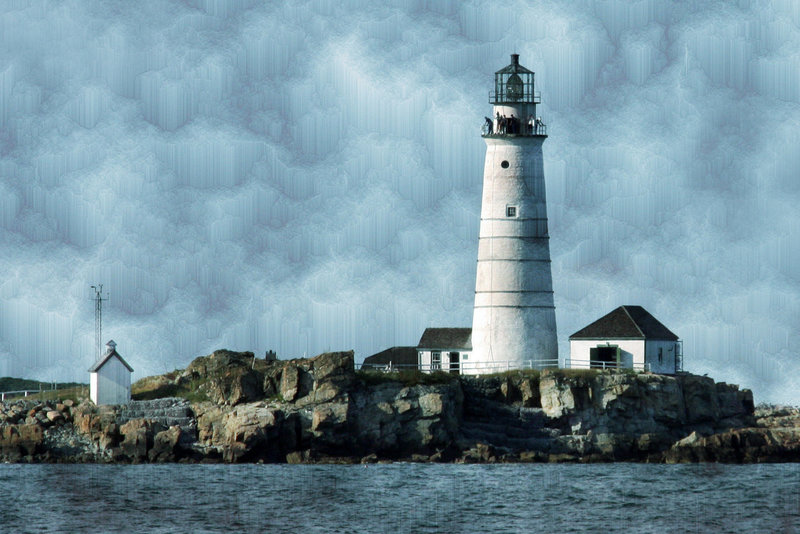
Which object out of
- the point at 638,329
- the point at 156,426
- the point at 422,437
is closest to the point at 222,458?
the point at 156,426

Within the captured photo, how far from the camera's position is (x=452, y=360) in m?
73.9

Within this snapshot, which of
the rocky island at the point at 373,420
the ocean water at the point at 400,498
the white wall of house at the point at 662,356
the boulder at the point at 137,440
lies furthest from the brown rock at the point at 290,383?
the white wall of house at the point at 662,356

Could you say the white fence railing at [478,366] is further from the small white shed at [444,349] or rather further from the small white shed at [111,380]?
the small white shed at [111,380]

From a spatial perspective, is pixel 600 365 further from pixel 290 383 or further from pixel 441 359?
pixel 290 383

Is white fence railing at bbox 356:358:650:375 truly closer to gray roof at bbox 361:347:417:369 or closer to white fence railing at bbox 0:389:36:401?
gray roof at bbox 361:347:417:369

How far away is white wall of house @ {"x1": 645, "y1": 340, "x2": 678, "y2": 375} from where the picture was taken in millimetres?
71750

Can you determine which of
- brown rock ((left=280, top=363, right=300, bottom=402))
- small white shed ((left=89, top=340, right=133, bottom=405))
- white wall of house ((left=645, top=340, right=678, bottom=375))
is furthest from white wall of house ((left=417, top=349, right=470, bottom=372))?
small white shed ((left=89, top=340, right=133, bottom=405))

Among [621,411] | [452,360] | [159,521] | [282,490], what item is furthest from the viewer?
[452,360]

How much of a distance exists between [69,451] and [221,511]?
1444 cm

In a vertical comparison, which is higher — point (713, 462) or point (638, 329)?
point (638, 329)

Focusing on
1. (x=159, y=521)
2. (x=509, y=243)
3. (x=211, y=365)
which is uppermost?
(x=509, y=243)

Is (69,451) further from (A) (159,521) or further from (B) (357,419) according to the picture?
(A) (159,521)

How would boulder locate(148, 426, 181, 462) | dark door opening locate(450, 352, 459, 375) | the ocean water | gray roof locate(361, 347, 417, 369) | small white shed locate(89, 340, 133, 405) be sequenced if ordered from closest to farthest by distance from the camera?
the ocean water
boulder locate(148, 426, 181, 462)
small white shed locate(89, 340, 133, 405)
dark door opening locate(450, 352, 459, 375)
gray roof locate(361, 347, 417, 369)

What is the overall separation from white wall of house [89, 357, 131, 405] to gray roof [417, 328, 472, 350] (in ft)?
45.8
